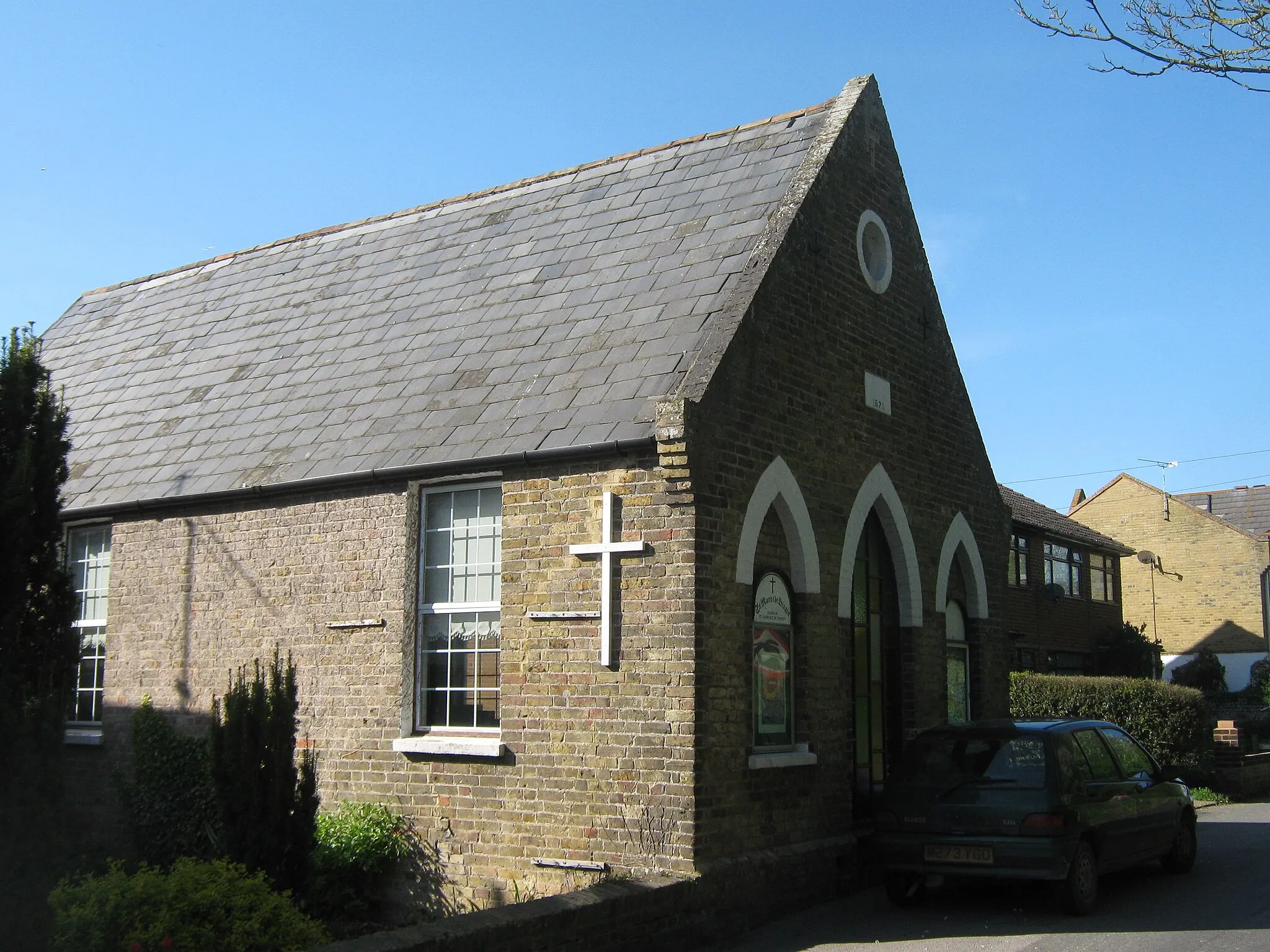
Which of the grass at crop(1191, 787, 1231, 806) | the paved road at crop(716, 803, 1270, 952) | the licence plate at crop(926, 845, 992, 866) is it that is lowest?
the grass at crop(1191, 787, 1231, 806)

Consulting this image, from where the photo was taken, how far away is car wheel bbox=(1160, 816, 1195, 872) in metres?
11.9

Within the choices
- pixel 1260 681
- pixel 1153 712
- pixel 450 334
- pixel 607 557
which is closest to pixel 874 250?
pixel 450 334

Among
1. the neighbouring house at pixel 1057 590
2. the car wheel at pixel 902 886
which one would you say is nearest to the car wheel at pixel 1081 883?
the car wheel at pixel 902 886

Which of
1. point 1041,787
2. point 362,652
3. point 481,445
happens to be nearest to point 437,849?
point 362,652

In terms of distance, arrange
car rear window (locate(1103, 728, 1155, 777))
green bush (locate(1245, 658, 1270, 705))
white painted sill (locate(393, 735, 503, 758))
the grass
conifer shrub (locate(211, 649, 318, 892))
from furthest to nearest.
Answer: green bush (locate(1245, 658, 1270, 705)), the grass, car rear window (locate(1103, 728, 1155, 777)), white painted sill (locate(393, 735, 503, 758)), conifer shrub (locate(211, 649, 318, 892))

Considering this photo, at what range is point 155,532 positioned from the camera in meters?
13.5

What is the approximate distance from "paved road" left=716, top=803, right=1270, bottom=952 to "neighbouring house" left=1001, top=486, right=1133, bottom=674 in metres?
21.6

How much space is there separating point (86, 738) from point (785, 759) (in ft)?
26.0

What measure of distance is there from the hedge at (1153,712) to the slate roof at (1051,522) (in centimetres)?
1171

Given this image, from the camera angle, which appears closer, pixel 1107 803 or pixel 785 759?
pixel 1107 803

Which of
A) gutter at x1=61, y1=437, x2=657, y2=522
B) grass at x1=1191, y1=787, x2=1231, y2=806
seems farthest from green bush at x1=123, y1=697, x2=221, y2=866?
grass at x1=1191, y1=787, x2=1231, y2=806

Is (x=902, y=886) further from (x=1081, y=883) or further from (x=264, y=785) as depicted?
(x=264, y=785)

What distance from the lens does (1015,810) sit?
9586 mm

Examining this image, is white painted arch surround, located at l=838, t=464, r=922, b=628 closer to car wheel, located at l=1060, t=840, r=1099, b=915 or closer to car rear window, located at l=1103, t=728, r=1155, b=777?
car rear window, located at l=1103, t=728, r=1155, b=777
